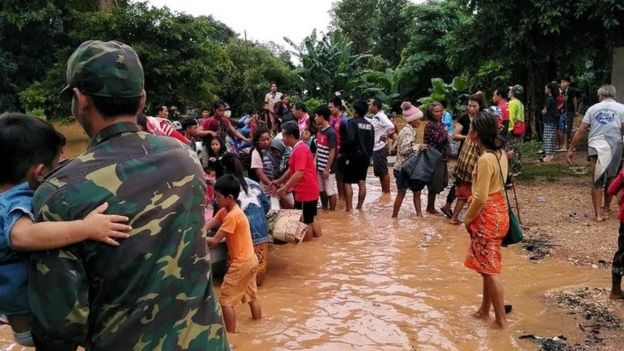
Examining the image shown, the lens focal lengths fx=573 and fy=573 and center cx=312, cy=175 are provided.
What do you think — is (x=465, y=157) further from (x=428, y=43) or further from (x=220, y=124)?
(x=428, y=43)

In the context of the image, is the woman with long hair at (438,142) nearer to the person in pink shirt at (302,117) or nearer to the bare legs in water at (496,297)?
the person in pink shirt at (302,117)

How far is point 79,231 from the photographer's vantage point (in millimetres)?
1556

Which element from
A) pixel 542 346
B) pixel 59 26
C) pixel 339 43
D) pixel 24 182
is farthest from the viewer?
pixel 59 26

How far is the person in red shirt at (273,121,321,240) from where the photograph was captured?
7082 millimetres

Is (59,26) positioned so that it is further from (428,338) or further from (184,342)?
(184,342)

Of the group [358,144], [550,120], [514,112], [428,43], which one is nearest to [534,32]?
[550,120]

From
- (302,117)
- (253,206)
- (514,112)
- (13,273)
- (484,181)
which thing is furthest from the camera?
(514,112)

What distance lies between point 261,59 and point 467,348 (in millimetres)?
23241

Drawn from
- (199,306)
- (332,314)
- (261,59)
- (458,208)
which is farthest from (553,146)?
(261,59)

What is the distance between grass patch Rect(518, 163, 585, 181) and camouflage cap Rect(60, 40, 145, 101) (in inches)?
420

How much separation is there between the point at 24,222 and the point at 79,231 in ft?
0.99

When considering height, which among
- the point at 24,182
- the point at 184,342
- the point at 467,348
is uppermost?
the point at 24,182

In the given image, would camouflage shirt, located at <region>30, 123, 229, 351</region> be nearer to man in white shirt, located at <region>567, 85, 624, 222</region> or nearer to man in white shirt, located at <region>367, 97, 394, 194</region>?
man in white shirt, located at <region>567, 85, 624, 222</region>

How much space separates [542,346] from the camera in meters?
4.41
